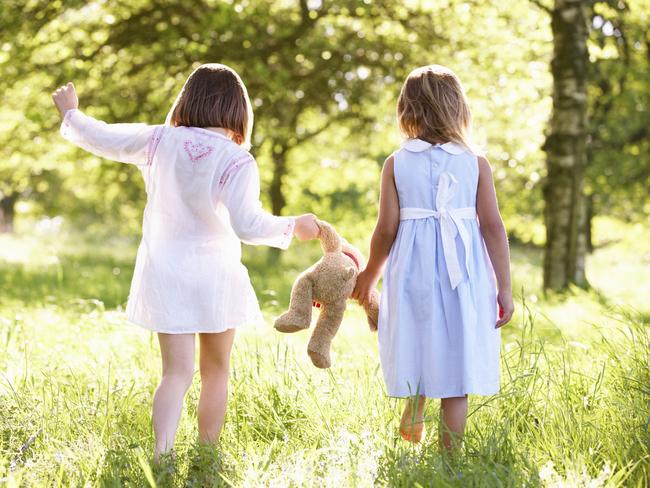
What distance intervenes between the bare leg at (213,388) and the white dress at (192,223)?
0.56 feet

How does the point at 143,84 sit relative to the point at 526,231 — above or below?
above

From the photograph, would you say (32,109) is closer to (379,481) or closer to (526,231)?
(379,481)

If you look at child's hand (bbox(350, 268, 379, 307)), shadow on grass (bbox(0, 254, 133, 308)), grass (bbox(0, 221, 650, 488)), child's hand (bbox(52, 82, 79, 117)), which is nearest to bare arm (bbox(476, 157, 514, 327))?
grass (bbox(0, 221, 650, 488))

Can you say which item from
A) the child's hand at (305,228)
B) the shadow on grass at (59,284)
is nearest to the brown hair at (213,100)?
the child's hand at (305,228)

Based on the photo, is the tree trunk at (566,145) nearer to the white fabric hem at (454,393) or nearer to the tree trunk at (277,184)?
the white fabric hem at (454,393)

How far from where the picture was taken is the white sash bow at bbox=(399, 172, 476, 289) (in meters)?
3.24

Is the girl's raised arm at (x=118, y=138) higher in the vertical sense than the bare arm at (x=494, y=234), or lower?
higher

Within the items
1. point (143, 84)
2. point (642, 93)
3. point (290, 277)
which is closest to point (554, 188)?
point (290, 277)

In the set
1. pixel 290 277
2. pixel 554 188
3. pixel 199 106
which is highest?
pixel 199 106

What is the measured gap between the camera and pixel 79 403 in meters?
3.79

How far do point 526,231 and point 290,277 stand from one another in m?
9.73

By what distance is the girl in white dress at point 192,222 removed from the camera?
10.7ft

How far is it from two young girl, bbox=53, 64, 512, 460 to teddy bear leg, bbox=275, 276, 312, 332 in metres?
0.17

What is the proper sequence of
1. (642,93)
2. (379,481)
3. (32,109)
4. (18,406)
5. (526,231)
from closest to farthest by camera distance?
(379,481)
(18,406)
(32,109)
(642,93)
(526,231)
